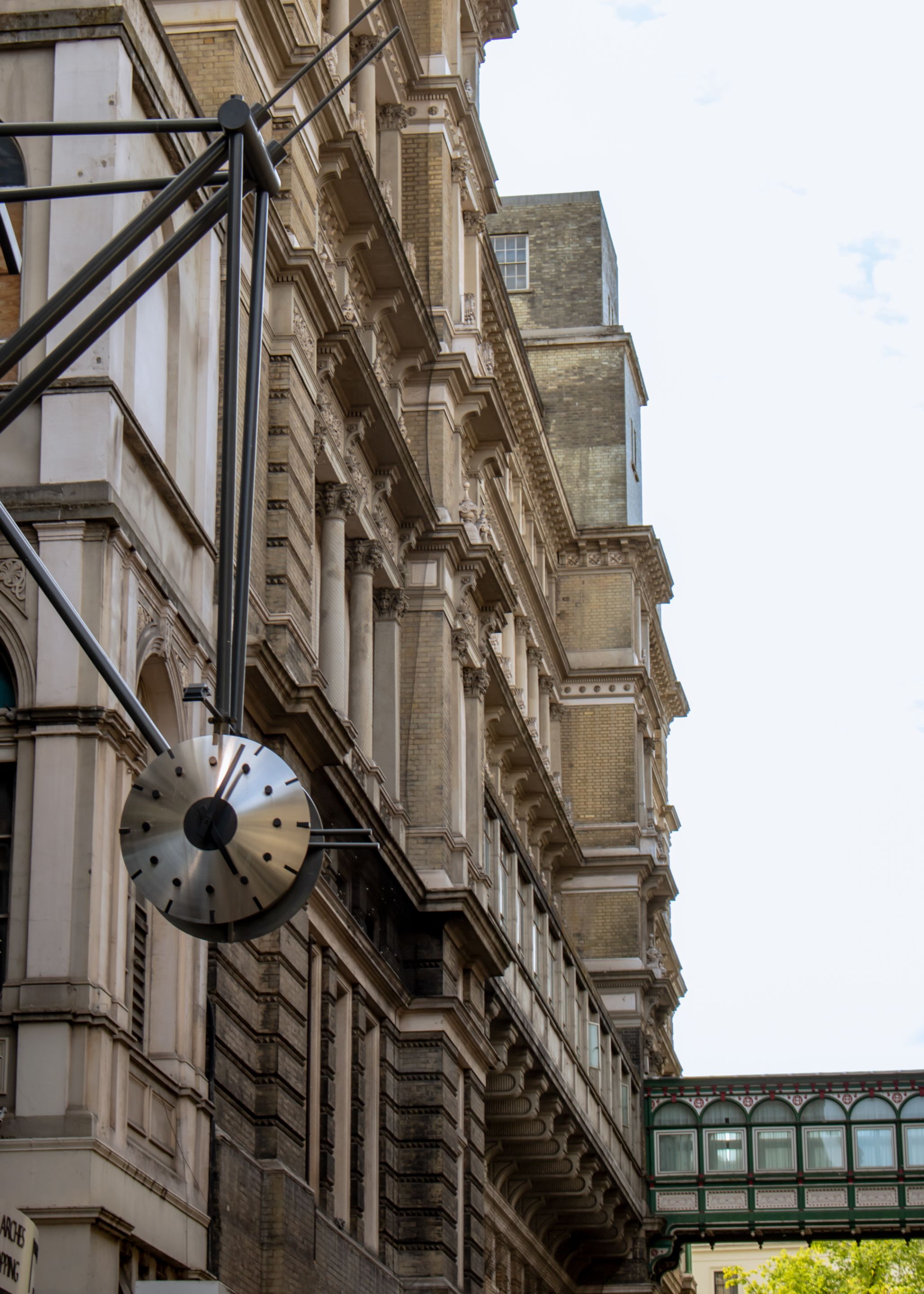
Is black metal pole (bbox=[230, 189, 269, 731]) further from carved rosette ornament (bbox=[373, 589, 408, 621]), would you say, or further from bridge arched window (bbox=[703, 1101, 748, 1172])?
bridge arched window (bbox=[703, 1101, 748, 1172])

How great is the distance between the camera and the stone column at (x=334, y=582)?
1128 inches

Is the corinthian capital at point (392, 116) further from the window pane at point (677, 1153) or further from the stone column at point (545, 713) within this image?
the window pane at point (677, 1153)

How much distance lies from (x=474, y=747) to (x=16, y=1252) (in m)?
22.1

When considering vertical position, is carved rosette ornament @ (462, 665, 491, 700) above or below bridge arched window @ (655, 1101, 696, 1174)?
above

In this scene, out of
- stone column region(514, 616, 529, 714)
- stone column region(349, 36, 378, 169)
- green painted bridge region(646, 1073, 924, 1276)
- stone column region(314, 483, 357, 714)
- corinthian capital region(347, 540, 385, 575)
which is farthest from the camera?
green painted bridge region(646, 1073, 924, 1276)

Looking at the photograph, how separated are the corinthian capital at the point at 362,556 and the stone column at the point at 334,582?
52.2 inches

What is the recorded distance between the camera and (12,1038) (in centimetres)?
1739

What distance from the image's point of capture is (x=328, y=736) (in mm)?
24969

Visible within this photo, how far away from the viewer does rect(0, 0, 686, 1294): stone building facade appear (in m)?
18.2

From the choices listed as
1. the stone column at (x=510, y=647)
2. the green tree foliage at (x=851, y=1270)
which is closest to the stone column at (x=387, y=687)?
the stone column at (x=510, y=647)

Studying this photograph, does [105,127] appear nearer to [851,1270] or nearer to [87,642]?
[87,642]

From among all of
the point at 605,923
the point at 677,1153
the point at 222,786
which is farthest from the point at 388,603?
the point at 677,1153

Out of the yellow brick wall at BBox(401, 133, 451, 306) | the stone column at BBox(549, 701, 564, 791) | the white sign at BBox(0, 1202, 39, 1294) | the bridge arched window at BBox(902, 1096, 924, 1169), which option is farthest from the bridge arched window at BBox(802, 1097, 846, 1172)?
the white sign at BBox(0, 1202, 39, 1294)

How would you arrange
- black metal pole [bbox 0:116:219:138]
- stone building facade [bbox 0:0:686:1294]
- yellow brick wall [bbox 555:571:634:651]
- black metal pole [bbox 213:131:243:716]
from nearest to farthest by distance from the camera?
black metal pole [bbox 213:131:243:716]
black metal pole [bbox 0:116:219:138]
stone building facade [bbox 0:0:686:1294]
yellow brick wall [bbox 555:571:634:651]
